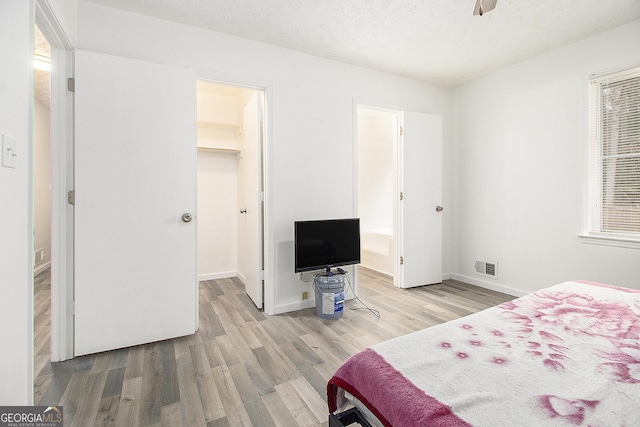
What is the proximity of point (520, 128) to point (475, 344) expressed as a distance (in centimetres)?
313

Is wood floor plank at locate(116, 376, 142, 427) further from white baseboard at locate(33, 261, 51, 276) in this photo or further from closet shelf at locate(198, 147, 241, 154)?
white baseboard at locate(33, 261, 51, 276)

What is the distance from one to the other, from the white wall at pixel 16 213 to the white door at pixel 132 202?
2.52 feet

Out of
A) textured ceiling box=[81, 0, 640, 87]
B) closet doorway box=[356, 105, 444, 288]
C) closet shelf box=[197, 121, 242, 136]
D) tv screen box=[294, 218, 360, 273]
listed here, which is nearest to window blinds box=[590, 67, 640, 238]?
textured ceiling box=[81, 0, 640, 87]

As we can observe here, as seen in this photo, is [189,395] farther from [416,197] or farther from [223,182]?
[416,197]

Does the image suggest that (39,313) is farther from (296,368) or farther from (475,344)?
(475,344)

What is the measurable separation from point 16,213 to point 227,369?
1.42 meters

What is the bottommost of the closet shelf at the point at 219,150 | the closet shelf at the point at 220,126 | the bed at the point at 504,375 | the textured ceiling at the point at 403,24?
the bed at the point at 504,375

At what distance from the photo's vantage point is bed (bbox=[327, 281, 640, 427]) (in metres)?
0.81

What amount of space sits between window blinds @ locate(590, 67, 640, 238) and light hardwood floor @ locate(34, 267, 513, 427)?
1323mm

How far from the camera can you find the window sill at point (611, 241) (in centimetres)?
259

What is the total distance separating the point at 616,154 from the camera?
272cm

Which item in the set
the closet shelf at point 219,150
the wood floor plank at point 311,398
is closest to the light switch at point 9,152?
the wood floor plank at point 311,398

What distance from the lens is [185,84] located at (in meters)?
2.38

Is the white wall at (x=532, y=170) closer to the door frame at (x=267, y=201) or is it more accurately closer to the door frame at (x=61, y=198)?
the door frame at (x=267, y=201)
